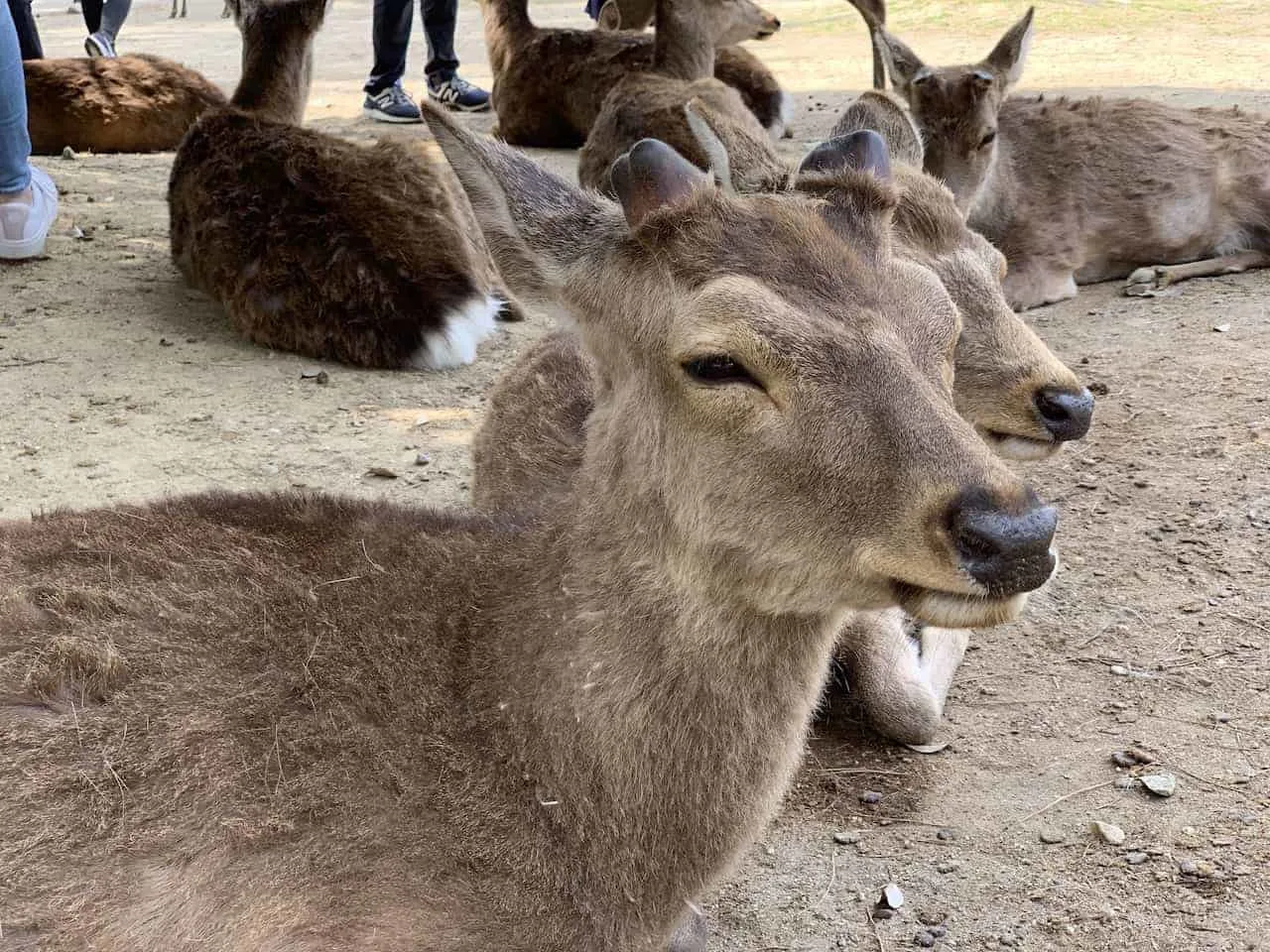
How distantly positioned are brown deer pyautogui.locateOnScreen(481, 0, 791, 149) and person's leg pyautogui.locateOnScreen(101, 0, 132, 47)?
4159mm

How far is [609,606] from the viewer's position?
2.85 m

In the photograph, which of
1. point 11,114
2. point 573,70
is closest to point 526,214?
point 11,114

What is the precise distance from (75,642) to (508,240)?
1233mm

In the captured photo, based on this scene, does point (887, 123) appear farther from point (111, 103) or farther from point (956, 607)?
point (111, 103)

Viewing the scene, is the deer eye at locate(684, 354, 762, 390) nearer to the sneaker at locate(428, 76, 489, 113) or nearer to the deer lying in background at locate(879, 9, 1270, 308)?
the deer lying in background at locate(879, 9, 1270, 308)

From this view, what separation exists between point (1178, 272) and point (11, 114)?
22.7 feet

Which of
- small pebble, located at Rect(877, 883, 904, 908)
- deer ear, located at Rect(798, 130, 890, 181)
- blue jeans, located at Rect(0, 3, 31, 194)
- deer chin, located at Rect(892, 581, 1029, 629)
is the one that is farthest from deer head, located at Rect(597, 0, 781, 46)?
deer chin, located at Rect(892, 581, 1029, 629)

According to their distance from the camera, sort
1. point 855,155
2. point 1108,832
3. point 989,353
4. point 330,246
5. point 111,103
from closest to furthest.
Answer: point 855,155
point 1108,832
point 989,353
point 330,246
point 111,103

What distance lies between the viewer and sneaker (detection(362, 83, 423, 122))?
1290cm

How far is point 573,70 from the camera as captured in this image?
12.3m

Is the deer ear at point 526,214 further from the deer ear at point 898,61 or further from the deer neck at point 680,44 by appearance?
the deer neck at point 680,44

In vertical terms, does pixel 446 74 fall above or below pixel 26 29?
below

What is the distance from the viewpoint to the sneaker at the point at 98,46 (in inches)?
528

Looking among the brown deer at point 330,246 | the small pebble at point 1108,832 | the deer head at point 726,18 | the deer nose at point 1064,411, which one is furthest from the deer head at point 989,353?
the deer head at point 726,18
